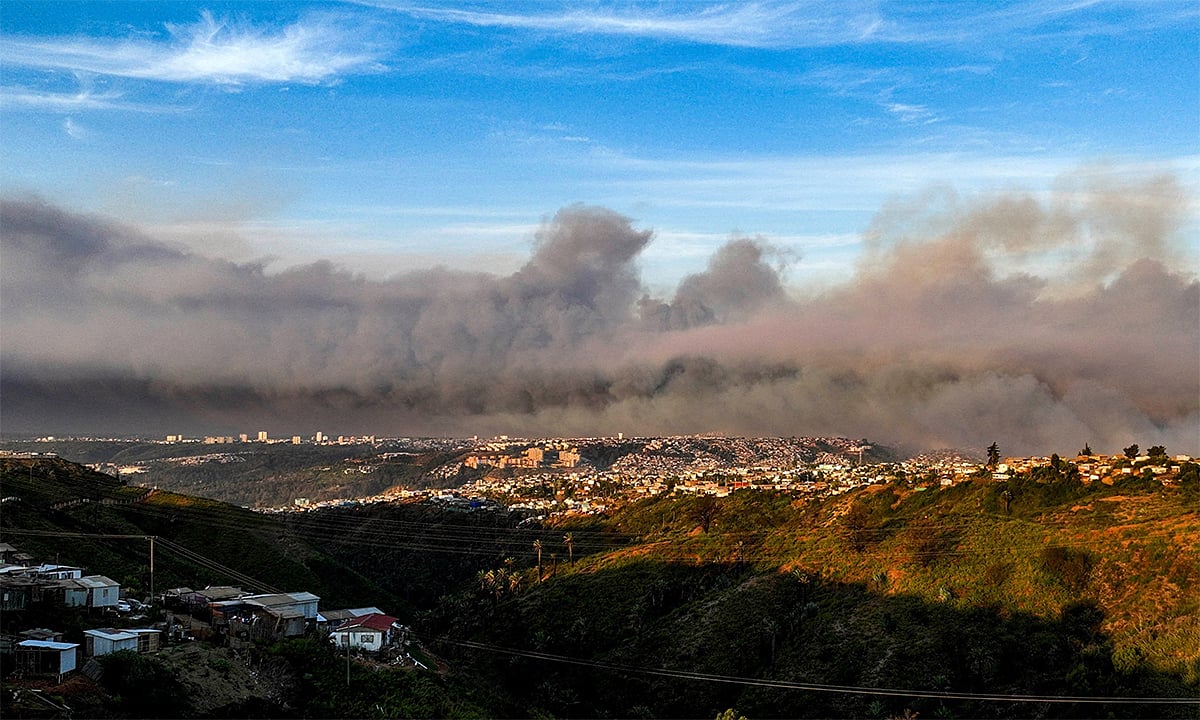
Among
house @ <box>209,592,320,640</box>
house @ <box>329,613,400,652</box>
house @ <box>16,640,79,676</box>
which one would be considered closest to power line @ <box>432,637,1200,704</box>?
house @ <box>329,613,400,652</box>

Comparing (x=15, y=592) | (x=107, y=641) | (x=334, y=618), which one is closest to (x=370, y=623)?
(x=334, y=618)

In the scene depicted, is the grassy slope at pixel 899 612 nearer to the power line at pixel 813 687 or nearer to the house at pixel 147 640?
the power line at pixel 813 687

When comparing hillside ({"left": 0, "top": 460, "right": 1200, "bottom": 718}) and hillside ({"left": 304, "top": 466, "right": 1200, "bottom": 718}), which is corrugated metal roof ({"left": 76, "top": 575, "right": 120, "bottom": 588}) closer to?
A: hillside ({"left": 0, "top": 460, "right": 1200, "bottom": 718})

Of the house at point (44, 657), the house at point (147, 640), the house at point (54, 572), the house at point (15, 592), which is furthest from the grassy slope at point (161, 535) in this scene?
the house at point (44, 657)

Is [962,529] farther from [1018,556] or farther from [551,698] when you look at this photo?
[551,698]

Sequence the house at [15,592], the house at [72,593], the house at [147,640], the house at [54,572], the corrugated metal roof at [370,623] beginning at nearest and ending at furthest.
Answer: the house at [147,640] < the house at [15,592] < the house at [72,593] < the house at [54,572] < the corrugated metal roof at [370,623]

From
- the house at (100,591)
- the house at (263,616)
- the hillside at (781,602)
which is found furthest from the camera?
the hillside at (781,602)

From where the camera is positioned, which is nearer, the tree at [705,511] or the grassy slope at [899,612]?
the grassy slope at [899,612]

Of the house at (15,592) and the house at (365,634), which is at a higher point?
the house at (15,592)
